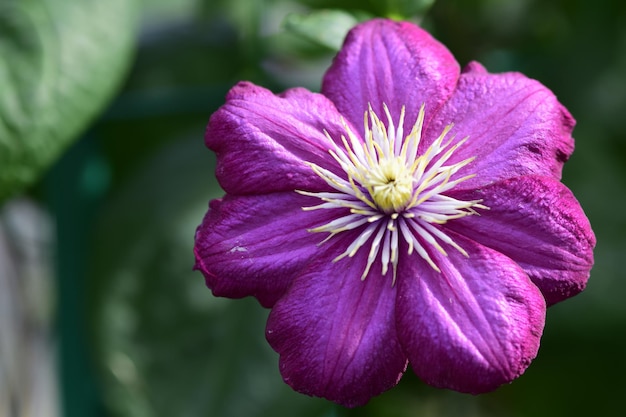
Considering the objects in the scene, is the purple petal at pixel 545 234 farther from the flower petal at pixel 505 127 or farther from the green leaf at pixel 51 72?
the green leaf at pixel 51 72

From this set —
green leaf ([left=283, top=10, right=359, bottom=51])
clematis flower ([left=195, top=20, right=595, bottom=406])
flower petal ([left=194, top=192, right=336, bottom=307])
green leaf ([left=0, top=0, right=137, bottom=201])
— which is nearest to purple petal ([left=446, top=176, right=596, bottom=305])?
clematis flower ([left=195, top=20, right=595, bottom=406])

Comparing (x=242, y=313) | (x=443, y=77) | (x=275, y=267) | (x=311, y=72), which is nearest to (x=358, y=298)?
(x=275, y=267)

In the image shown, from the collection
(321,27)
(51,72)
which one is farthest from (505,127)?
(51,72)

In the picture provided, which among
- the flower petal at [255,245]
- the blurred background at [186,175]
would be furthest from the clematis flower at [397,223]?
the blurred background at [186,175]

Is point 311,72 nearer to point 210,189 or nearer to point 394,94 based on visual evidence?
point 210,189

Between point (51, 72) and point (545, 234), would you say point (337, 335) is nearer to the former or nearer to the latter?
point (545, 234)
